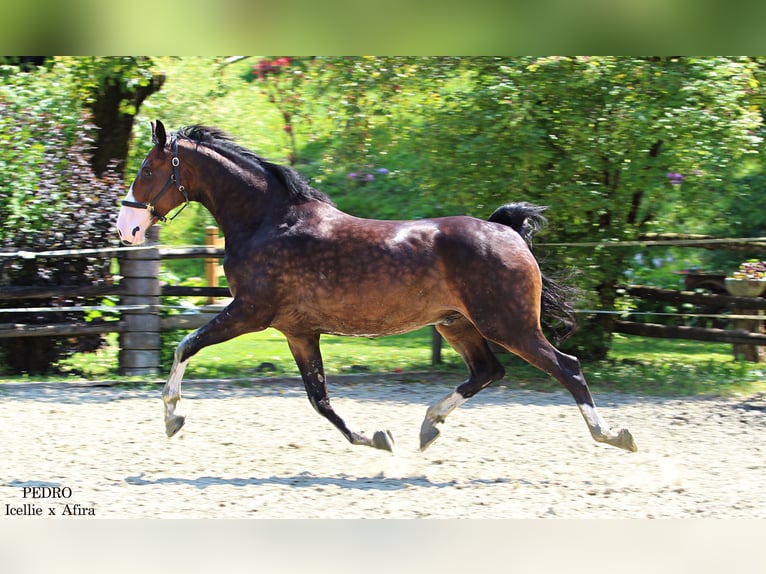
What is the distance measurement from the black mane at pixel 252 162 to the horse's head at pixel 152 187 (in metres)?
0.16

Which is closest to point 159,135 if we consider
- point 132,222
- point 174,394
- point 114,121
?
point 132,222

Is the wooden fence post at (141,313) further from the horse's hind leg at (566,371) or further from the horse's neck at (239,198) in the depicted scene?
the horse's hind leg at (566,371)

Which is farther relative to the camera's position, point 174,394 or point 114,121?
point 114,121

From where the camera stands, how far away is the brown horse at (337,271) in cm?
538

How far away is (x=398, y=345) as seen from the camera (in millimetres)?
10750

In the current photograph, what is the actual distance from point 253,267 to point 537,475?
2004 millimetres

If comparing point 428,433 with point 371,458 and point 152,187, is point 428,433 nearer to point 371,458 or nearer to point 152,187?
point 371,458

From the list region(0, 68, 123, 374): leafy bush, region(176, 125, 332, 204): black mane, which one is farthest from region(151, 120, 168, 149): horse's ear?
region(0, 68, 123, 374): leafy bush

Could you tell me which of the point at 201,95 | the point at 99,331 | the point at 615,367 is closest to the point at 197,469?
the point at 99,331

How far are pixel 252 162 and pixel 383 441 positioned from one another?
185cm

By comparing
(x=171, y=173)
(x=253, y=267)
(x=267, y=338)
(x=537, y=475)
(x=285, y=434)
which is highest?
(x=171, y=173)

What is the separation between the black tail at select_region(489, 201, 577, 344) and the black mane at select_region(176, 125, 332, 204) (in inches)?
42.7

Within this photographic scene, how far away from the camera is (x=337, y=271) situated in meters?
5.45
